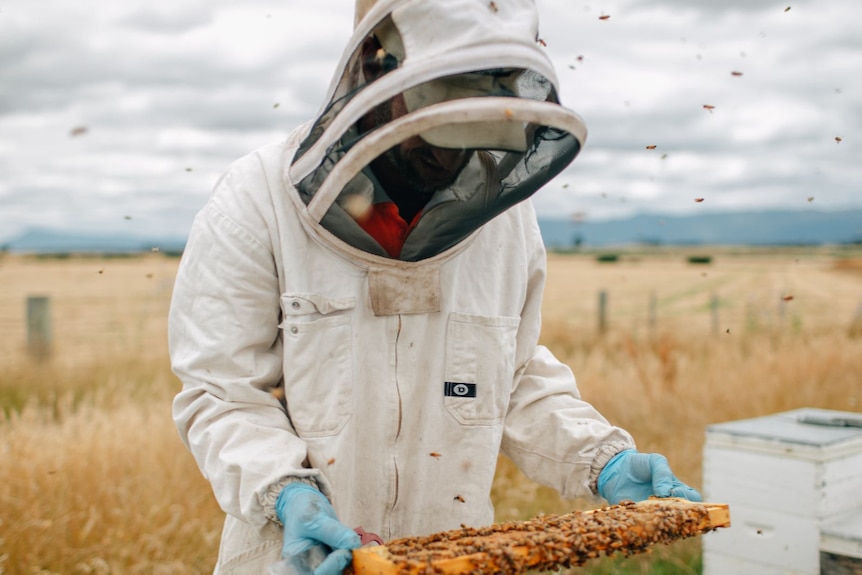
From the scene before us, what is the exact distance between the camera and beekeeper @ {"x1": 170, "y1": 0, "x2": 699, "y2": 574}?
6.63 ft

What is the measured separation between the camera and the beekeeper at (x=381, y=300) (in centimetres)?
202

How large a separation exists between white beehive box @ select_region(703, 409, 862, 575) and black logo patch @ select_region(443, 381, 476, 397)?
8.63ft

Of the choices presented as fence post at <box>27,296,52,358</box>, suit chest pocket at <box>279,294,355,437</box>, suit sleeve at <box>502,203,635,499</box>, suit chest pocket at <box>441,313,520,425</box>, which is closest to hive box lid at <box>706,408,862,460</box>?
suit sleeve at <box>502,203,635,499</box>

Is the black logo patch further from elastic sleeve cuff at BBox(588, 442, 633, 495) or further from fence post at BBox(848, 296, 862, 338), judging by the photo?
fence post at BBox(848, 296, 862, 338)

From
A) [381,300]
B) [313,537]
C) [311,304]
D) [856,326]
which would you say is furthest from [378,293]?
[856,326]

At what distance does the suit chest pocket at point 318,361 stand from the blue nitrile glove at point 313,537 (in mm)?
327

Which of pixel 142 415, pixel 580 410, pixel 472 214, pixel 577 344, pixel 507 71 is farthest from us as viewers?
pixel 577 344

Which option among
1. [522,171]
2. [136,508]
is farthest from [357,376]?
[136,508]

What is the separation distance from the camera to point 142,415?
250 inches

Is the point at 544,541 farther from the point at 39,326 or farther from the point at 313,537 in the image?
the point at 39,326

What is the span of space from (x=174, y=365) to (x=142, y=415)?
14.2 feet

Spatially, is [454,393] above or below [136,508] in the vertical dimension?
above

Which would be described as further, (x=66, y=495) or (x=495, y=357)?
(x=66, y=495)

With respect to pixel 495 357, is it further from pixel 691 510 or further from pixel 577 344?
pixel 577 344
